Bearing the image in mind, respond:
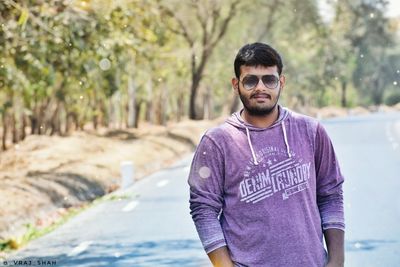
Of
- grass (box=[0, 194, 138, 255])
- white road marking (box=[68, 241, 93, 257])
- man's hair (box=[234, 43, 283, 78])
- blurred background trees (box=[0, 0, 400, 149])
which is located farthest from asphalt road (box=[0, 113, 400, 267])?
man's hair (box=[234, 43, 283, 78])

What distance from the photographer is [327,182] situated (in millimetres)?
3705

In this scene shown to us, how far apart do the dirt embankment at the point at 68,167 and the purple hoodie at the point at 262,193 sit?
27.2 feet

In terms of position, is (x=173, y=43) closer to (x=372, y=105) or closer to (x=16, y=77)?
(x=16, y=77)

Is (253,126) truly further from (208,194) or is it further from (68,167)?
(68,167)

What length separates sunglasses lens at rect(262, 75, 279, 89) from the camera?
11.9 feet

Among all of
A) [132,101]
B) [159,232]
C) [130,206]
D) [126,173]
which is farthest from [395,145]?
[159,232]

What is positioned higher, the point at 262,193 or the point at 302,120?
the point at 302,120

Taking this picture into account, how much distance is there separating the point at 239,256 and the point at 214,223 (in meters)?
0.17

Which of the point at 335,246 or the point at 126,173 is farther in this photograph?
the point at 126,173

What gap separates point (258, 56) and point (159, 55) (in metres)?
33.5

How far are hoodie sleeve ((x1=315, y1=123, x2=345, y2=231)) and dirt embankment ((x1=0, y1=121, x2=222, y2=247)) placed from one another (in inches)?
328

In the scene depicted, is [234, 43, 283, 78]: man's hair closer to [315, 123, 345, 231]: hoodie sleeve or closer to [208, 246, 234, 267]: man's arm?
[315, 123, 345, 231]: hoodie sleeve

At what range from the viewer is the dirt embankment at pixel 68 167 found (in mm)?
13635

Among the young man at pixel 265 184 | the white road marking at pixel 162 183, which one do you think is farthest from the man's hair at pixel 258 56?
the white road marking at pixel 162 183
